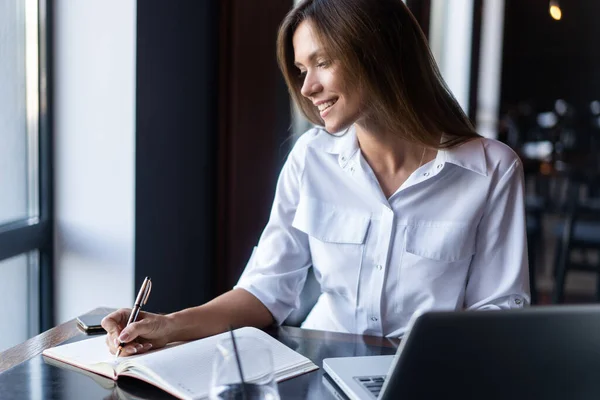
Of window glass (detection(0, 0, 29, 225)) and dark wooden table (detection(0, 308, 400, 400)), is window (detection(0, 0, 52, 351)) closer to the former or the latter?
window glass (detection(0, 0, 29, 225))

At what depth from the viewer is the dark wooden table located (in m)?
1.13

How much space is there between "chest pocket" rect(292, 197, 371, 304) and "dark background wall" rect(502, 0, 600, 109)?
82.2 inches

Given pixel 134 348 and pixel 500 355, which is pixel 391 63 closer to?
pixel 134 348

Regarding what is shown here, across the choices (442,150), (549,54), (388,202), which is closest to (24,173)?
(388,202)

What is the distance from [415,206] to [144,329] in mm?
648

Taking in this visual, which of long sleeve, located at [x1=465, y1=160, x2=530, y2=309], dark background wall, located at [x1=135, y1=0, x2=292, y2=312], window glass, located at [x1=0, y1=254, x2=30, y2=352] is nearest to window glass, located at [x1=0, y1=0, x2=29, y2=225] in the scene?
window glass, located at [x1=0, y1=254, x2=30, y2=352]

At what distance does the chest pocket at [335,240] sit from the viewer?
165 centimetres

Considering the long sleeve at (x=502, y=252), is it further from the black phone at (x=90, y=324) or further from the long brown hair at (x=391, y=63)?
the black phone at (x=90, y=324)

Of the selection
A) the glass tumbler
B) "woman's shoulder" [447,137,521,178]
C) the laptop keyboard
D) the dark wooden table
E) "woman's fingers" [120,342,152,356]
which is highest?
"woman's shoulder" [447,137,521,178]

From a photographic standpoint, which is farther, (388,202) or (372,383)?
(388,202)

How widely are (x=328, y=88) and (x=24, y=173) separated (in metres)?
1.04

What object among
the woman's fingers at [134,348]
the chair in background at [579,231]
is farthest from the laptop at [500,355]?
the chair in background at [579,231]

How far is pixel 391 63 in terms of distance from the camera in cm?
160

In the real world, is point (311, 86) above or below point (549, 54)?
below
